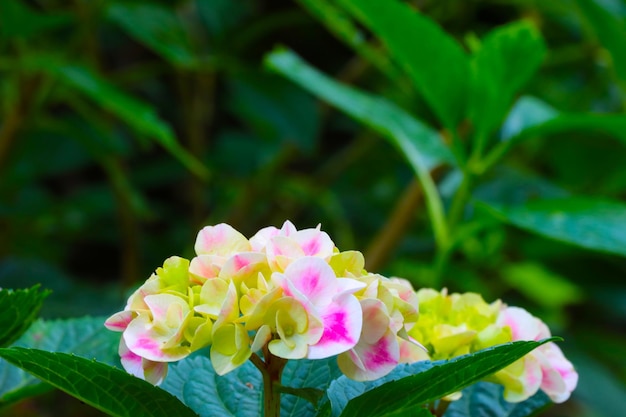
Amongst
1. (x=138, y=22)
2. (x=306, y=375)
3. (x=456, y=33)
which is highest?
(x=138, y=22)

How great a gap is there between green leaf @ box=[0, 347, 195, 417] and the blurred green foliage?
0.35 meters

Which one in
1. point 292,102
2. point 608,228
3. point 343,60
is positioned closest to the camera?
point 608,228

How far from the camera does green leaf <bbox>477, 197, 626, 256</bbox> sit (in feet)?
1.87

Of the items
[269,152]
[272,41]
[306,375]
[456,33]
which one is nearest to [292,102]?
[269,152]

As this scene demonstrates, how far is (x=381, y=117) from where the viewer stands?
0.76 m

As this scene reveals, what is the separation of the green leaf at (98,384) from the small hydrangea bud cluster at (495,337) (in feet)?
0.41

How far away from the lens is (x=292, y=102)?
3.99 feet

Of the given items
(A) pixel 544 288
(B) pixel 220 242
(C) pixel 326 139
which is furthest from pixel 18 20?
(A) pixel 544 288

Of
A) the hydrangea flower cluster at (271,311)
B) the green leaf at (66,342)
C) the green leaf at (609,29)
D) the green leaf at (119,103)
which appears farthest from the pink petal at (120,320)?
the green leaf at (609,29)

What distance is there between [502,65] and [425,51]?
69 millimetres

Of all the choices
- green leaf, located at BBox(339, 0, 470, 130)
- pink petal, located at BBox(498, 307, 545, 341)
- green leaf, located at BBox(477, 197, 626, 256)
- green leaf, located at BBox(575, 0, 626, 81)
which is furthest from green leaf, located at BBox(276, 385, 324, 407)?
green leaf, located at BBox(575, 0, 626, 81)

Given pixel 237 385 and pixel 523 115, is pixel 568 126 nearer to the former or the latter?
pixel 523 115

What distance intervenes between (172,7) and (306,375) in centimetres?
95

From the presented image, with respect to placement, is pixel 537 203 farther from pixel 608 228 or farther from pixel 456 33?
pixel 456 33
